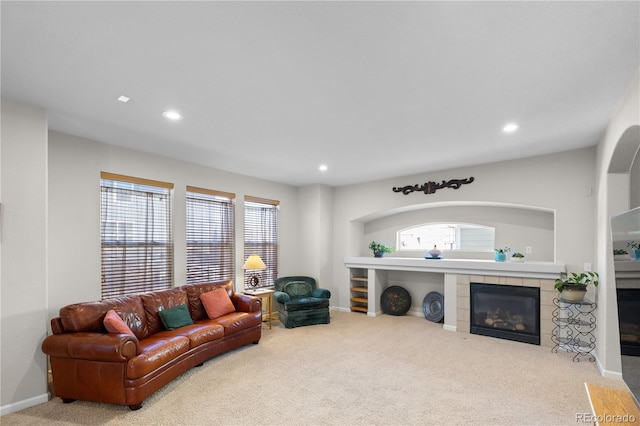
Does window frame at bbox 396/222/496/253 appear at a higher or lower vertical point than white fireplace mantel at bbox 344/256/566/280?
higher

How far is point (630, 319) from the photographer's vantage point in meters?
1.84

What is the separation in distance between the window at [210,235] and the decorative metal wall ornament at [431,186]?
10.2ft

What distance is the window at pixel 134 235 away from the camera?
4.11 meters

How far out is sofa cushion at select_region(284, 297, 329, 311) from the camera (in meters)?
5.35

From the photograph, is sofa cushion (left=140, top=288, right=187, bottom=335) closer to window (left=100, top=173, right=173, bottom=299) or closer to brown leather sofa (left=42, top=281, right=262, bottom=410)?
brown leather sofa (left=42, top=281, right=262, bottom=410)

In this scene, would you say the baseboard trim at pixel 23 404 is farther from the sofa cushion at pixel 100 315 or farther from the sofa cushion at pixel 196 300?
the sofa cushion at pixel 196 300

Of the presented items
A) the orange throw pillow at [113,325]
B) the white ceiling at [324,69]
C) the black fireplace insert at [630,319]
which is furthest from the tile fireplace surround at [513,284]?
the orange throw pillow at [113,325]

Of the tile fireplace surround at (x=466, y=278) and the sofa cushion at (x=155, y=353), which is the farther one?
the tile fireplace surround at (x=466, y=278)

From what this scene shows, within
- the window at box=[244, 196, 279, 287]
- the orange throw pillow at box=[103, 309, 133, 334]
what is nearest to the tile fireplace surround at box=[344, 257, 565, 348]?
the window at box=[244, 196, 279, 287]

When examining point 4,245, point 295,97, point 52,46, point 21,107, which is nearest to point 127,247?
point 4,245

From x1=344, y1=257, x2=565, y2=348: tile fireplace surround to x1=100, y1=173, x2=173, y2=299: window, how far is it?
3.54 meters

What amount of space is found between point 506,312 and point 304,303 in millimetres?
3118

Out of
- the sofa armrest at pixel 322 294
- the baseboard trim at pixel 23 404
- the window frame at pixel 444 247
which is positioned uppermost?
the window frame at pixel 444 247

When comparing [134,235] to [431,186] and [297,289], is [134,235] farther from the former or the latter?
[431,186]
